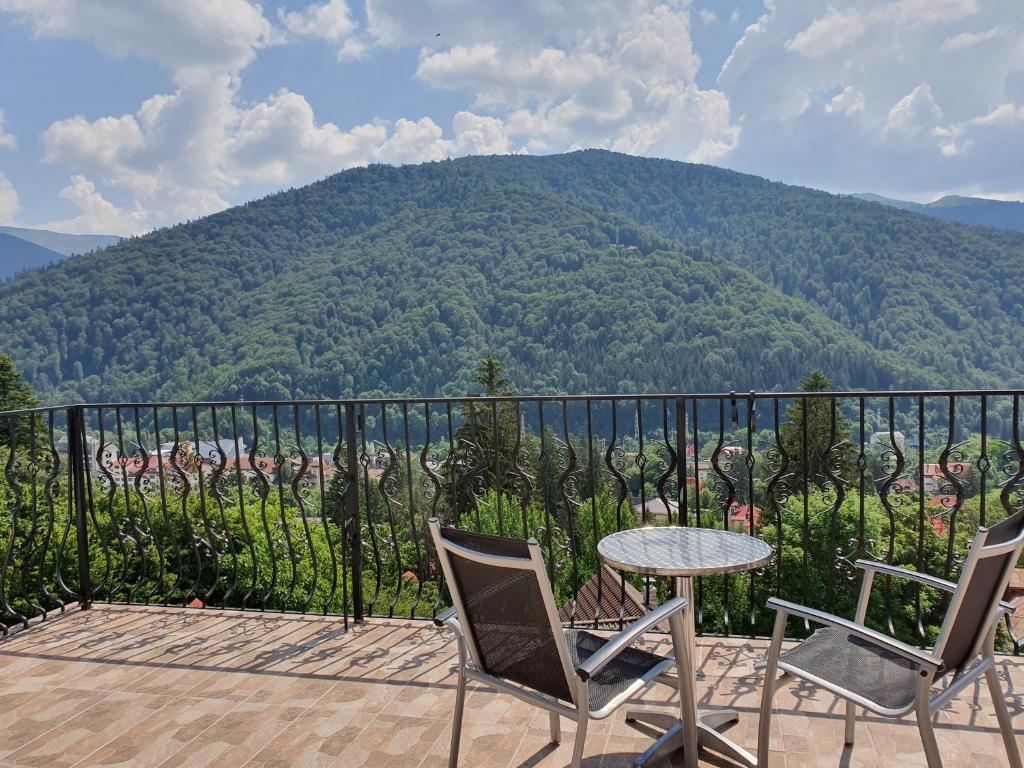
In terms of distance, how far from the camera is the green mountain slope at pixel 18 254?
141750 mm

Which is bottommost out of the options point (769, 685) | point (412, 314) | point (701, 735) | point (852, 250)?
point (701, 735)

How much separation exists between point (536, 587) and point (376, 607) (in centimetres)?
244

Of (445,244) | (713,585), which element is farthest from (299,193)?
(713,585)

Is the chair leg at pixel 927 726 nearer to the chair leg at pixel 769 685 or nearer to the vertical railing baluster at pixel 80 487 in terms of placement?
the chair leg at pixel 769 685

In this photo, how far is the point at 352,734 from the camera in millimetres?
2535

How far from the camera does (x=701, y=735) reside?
7.50 feet

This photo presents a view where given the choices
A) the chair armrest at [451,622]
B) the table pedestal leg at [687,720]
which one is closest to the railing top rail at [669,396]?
the table pedestal leg at [687,720]

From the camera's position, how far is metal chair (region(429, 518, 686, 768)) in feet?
5.68

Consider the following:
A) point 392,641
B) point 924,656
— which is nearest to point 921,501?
point 924,656

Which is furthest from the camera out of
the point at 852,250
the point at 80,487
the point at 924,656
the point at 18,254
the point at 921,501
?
the point at 18,254

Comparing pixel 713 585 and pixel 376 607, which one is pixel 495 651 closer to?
pixel 376 607

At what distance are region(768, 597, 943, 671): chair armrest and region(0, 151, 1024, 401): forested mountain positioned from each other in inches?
2025

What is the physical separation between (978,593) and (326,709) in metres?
2.24

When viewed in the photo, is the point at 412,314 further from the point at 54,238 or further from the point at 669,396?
the point at 54,238
